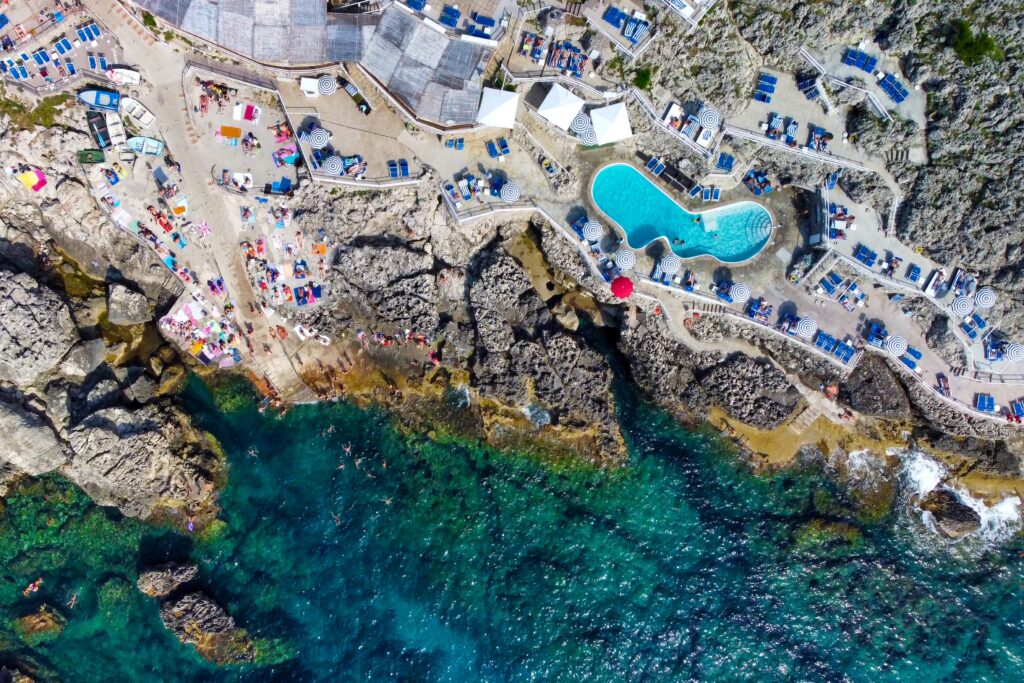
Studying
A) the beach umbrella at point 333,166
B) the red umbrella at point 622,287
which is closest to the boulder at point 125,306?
the beach umbrella at point 333,166

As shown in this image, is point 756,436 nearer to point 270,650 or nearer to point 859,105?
point 859,105

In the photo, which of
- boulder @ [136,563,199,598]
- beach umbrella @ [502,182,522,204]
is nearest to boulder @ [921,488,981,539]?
beach umbrella @ [502,182,522,204]

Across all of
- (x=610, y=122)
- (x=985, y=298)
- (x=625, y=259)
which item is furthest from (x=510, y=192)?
(x=985, y=298)

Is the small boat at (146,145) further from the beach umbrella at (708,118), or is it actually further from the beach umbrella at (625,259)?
the beach umbrella at (708,118)

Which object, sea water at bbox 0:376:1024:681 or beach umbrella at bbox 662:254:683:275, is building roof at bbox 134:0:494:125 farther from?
sea water at bbox 0:376:1024:681

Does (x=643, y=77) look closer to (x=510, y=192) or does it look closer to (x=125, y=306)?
(x=510, y=192)

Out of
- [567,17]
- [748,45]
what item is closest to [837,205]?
[748,45]
